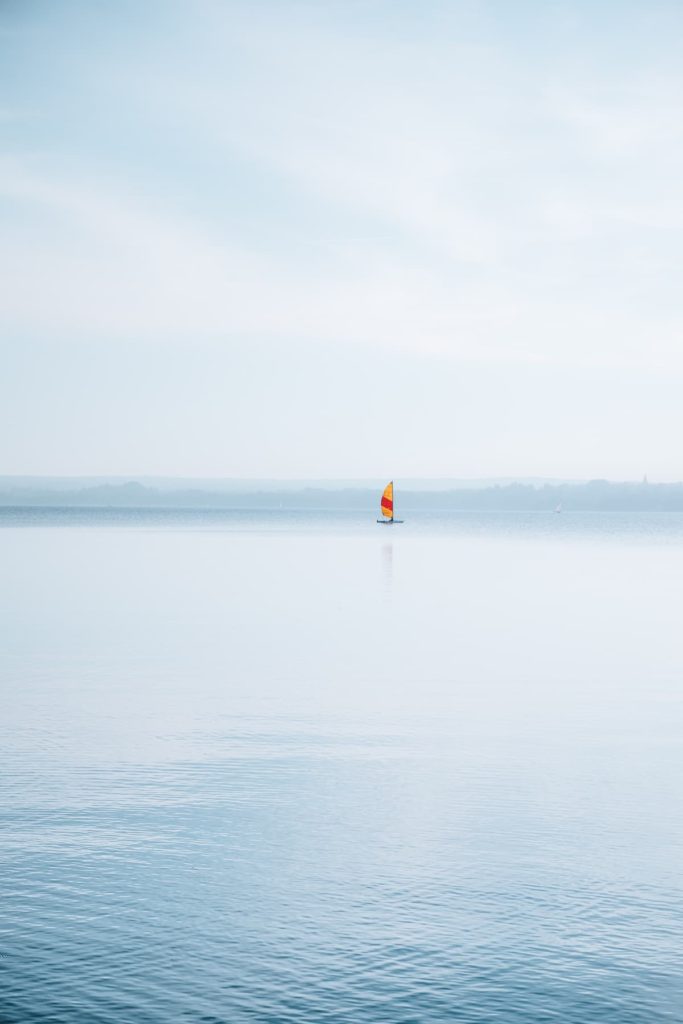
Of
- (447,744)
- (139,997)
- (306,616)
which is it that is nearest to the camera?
(139,997)

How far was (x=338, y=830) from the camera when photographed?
16.1m

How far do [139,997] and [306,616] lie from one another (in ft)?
120

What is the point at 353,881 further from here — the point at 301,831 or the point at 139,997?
the point at 139,997

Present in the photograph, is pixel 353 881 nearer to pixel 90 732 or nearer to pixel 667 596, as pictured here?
pixel 90 732

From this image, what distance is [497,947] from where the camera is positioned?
11.9 m

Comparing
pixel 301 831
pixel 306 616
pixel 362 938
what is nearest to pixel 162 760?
pixel 301 831

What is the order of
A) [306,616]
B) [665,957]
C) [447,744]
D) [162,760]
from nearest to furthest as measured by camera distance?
[665,957]
[162,760]
[447,744]
[306,616]

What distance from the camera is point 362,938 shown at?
12.1 m

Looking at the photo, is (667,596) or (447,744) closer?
(447,744)

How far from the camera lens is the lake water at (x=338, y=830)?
11.0 metres

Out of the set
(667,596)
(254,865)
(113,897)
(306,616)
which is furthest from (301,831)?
(667,596)

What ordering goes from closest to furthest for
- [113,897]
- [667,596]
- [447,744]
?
[113,897] < [447,744] < [667,596]

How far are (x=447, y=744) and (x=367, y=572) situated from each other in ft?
178

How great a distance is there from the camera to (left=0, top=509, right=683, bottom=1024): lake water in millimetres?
10992
